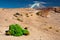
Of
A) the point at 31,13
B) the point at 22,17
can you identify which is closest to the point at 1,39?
the point at 22,17

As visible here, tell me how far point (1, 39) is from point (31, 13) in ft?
35.7

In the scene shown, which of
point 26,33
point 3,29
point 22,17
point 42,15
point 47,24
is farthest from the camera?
point 42,15

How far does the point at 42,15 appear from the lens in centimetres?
2628

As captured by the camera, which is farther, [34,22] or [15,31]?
[34,22]

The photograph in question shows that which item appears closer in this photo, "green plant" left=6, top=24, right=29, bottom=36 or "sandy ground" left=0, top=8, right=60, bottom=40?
"green plant" left=6, top=24, right=29, bottom=36

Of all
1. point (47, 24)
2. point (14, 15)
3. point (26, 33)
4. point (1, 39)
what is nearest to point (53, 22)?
point (47, 24)

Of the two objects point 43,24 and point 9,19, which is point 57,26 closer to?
point 43,24

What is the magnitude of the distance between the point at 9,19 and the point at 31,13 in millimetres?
3761

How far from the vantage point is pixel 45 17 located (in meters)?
26.0

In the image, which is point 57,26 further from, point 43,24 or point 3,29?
point 3,29

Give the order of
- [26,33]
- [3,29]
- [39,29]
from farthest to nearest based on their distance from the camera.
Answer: [39,29] < [3,29] < [26,33]

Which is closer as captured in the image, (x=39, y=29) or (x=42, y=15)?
(x=39, y=29)

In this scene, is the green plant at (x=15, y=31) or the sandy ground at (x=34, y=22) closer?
the green plant at (x=15, y=31)

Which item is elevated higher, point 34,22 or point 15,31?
point 15,31
